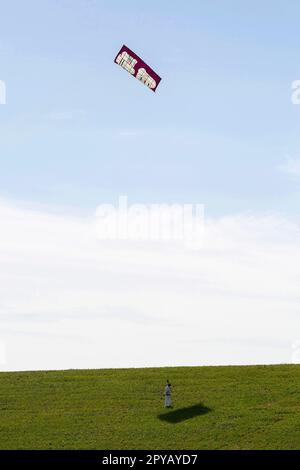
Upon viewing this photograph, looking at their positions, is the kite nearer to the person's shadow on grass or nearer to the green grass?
the person's shadow on grass

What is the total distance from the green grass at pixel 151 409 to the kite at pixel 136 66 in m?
21.7

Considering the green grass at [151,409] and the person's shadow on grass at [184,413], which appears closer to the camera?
the green grass at [151,409]

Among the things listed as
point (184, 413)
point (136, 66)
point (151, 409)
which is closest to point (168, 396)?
point (151, 409)

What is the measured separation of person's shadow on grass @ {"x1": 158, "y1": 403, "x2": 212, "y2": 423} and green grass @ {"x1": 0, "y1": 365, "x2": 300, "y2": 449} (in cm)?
7

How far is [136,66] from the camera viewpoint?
57.8m

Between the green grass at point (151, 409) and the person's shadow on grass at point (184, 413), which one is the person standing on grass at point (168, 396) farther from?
the person's shadow on grass at point (184, 413)

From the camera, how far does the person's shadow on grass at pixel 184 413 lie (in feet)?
187

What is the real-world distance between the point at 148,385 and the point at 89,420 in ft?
25.5

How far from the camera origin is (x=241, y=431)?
5438 cm

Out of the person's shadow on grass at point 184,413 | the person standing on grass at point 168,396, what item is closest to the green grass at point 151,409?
the person's shadow on grass at point 184,413

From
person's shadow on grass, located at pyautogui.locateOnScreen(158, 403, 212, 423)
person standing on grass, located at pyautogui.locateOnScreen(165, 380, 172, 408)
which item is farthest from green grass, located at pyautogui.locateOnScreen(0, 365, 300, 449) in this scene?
person standing on grass, located at pyautogui.locateOnScreen(165, 380, 172, 408)

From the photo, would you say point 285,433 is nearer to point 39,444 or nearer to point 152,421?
point 152,421

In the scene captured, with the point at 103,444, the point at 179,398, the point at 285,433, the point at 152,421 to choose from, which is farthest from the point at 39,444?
the point at 285,433

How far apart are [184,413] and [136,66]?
76.3ft
